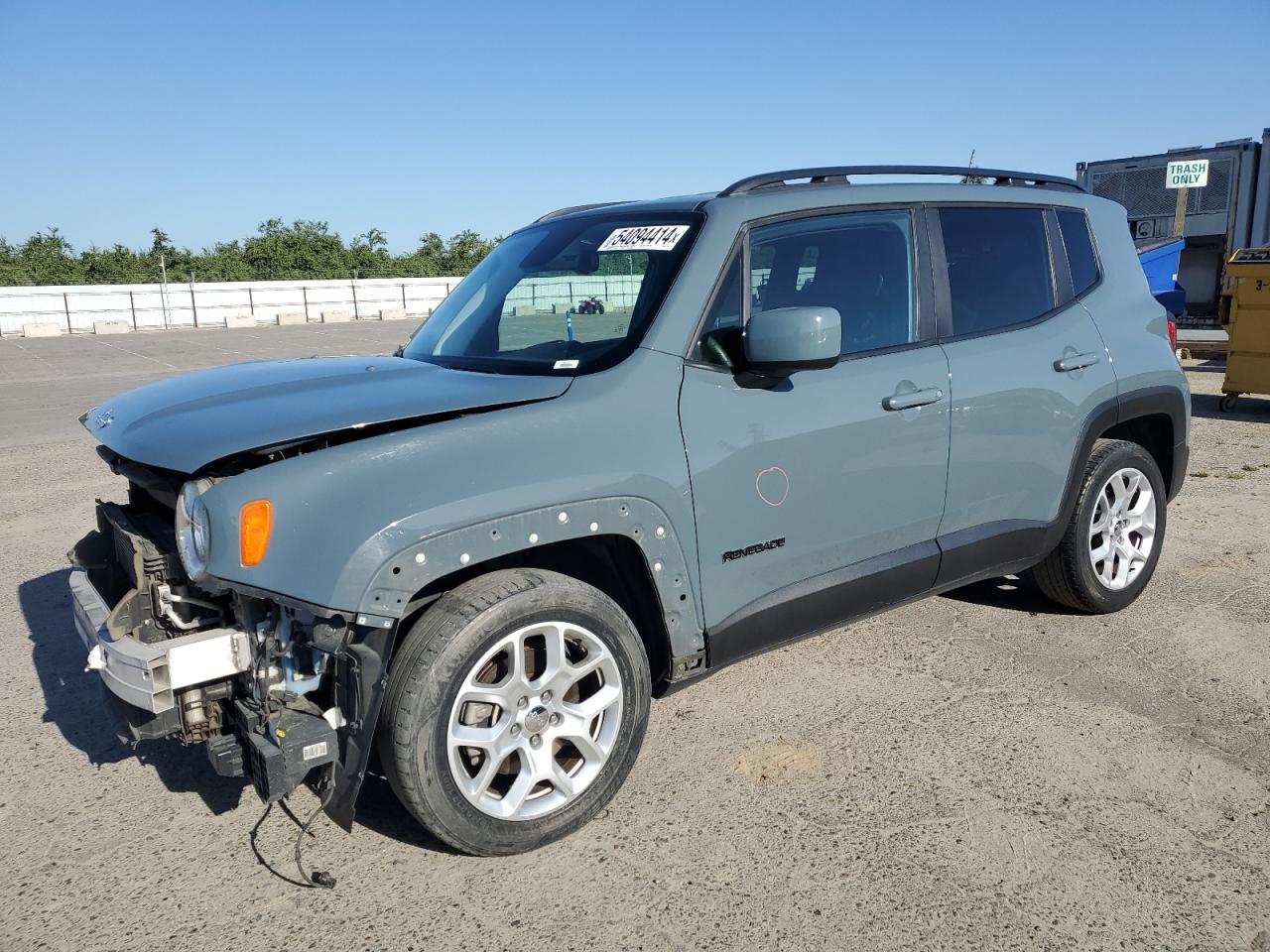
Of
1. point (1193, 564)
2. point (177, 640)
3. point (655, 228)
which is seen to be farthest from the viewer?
point (1193, 564)

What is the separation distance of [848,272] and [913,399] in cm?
54

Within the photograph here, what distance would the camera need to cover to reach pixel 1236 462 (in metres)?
8.22

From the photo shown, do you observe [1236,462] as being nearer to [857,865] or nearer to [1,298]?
[857,865]

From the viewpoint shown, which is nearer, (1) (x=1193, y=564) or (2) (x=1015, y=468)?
(2) (x=1015, y=468)

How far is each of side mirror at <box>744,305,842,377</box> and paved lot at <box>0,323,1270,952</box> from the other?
1.41 metres

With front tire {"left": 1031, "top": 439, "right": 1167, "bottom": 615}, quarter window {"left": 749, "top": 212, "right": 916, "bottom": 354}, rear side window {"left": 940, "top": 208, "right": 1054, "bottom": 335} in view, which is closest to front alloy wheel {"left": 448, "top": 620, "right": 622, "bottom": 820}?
quarter window {"left": 749, "top": 212, "right": 916, "bottom": 354}

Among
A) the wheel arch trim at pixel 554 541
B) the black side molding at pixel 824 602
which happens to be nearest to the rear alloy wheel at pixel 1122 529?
the black side molding at pixel 824 602

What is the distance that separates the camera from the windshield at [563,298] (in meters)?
3.31

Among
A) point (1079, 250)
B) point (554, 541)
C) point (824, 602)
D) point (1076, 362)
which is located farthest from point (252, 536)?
point (1079, 250)

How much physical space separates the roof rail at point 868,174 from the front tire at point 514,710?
1629 millimetres

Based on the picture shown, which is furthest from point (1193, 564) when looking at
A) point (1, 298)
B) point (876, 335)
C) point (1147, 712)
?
point (1, 298)

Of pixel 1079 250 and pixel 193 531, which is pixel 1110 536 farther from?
pixel 193 531

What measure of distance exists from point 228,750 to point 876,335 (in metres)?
2.58

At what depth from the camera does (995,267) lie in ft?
13.6
